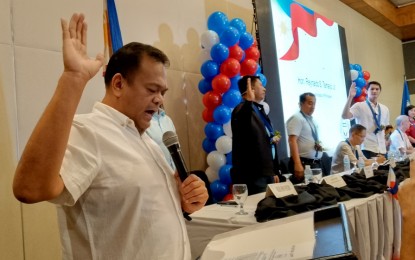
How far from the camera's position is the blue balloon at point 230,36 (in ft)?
11.8

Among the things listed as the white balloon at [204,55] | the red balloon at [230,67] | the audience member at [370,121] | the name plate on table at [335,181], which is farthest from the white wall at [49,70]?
the audience member at [370,121]

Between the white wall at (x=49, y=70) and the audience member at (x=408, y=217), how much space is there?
86.2 inches

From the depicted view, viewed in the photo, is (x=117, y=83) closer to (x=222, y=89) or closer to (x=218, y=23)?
(x=222, y=89)

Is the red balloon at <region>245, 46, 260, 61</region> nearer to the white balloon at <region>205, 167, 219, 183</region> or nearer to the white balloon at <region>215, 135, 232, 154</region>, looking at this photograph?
the white balloon at <region>215, 135, 232, 154</region>

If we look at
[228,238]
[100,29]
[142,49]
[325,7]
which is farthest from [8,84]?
[325,7]

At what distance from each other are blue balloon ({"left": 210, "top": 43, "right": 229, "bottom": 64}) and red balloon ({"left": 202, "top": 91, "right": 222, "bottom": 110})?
324mm

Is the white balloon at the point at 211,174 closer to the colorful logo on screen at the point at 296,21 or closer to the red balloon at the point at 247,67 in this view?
the red balloon at the point at 247,67

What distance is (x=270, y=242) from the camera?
716 millimetres

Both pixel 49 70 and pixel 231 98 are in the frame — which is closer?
pixel 49 70

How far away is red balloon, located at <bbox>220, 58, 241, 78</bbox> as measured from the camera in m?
3.52

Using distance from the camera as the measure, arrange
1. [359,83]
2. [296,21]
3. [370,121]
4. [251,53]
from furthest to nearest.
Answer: [359,83] < [370,121] < [296,21] < [251,53]

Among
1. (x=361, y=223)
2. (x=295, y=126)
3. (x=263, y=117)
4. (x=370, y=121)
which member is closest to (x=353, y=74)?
(x=370, y=121)

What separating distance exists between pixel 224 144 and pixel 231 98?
0.43 metres

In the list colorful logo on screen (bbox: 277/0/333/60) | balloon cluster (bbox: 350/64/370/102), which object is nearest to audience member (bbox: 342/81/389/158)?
balloon cluster (bbox: 350/64/370/102)
